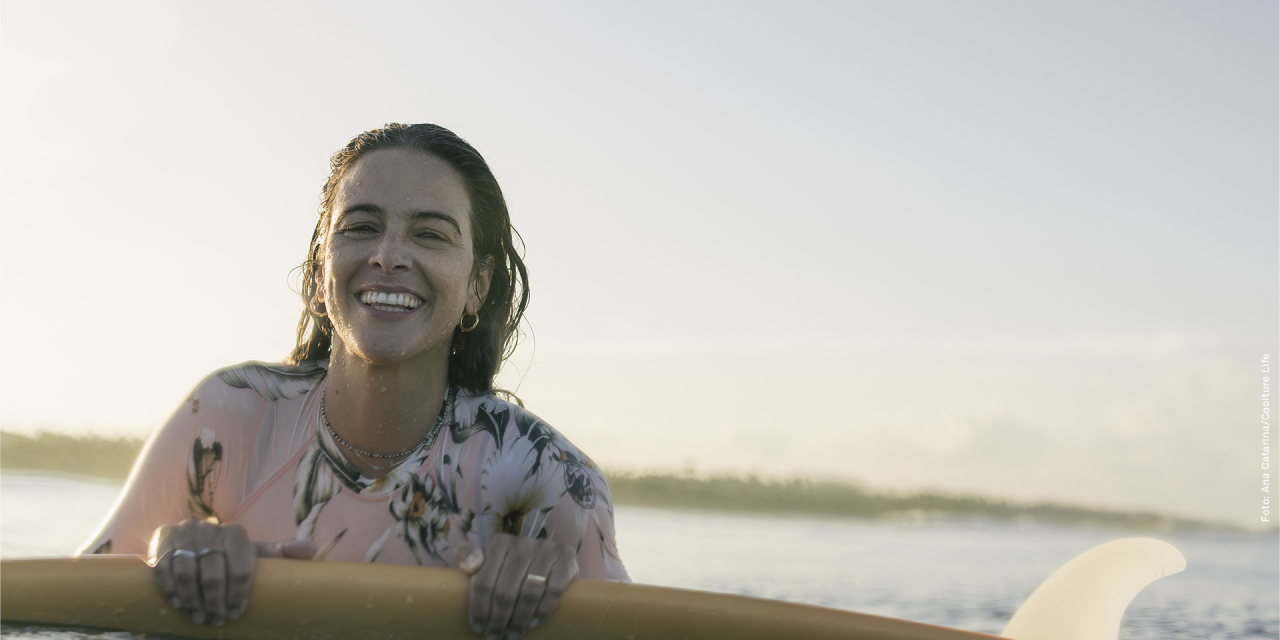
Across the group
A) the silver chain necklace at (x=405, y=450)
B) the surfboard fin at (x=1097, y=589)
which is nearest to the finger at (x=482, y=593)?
the silver chain necklace at (x=405, y=450)

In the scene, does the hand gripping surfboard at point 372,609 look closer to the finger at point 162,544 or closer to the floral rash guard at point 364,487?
the finger at point 162,544

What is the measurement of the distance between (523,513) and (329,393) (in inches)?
22.0

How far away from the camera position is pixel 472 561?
1478 millimetres

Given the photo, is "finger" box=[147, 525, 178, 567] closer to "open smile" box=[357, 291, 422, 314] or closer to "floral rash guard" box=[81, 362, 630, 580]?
"floral rash guard" box=[81, 362, 630, 580]

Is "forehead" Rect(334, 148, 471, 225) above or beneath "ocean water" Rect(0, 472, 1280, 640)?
above

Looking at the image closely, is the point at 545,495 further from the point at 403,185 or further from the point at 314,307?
the point at 314,307

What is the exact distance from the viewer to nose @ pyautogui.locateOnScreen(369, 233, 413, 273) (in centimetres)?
196

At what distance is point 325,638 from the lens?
1.46m

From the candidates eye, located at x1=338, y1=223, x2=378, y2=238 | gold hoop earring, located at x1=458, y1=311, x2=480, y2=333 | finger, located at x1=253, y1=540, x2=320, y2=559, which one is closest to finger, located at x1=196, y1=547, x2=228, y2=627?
finger, located at x1=253, y1=540, x2=320, y2=559

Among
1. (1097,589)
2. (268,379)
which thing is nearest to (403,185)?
(268,379)

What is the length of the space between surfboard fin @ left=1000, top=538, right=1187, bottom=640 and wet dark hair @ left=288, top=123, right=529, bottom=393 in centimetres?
171

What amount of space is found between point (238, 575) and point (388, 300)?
71 cm

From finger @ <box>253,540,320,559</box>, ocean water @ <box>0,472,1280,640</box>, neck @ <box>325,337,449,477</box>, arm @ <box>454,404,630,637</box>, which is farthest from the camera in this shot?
ocean water @ <box>0,472,1280,640</box>

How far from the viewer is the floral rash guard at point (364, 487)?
191 centimetres
